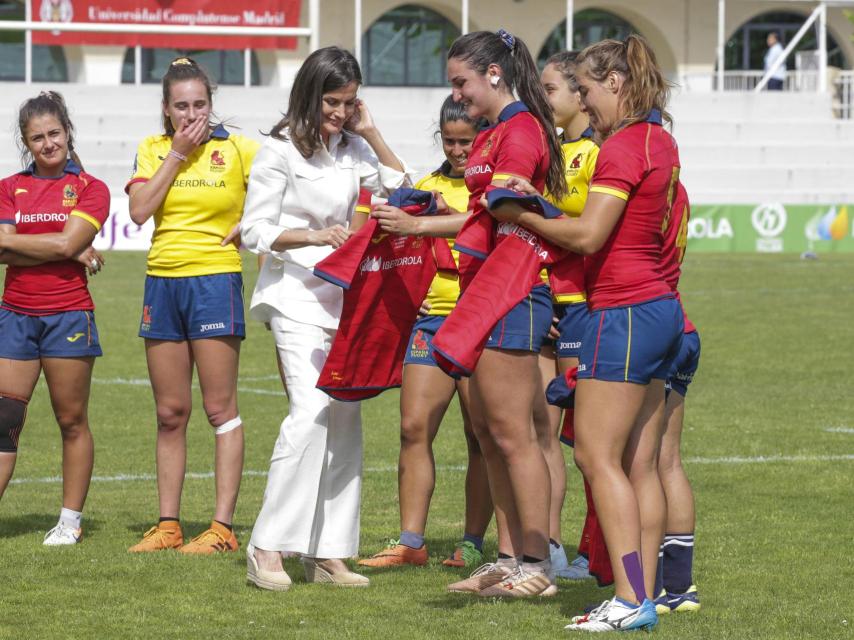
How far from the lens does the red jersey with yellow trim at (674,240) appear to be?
209 inches

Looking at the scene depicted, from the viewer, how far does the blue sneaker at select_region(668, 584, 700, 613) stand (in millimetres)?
5672

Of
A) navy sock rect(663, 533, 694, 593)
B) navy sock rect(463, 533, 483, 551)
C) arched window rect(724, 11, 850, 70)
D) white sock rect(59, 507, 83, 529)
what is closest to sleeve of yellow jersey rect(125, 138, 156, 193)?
white sock rect(59, 507, 83, 529)

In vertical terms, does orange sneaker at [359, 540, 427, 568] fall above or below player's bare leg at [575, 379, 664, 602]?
below

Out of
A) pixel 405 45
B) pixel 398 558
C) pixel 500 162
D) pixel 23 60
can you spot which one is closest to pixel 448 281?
pixel 398 558

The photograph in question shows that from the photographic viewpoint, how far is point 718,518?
25.1ft

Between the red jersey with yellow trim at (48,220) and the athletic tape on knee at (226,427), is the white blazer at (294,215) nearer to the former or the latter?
the athletic tape on knee at (226,427)

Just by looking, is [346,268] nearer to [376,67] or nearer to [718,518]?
[718,518]

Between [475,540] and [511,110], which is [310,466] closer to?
[475,540]

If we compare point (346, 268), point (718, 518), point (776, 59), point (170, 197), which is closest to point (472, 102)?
point (346, 268)

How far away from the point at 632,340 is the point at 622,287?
7.5 inches

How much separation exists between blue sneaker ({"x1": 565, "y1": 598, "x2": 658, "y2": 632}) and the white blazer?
1.70m

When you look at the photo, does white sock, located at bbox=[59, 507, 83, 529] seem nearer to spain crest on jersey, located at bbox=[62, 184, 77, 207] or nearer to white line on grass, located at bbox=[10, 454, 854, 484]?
spain crest on jersey, located at bbox=[62, 184, 77, 207]

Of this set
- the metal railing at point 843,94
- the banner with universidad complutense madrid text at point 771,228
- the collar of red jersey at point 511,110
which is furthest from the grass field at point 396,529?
the metal railing at point 843,94

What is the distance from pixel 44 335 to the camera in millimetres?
6996
